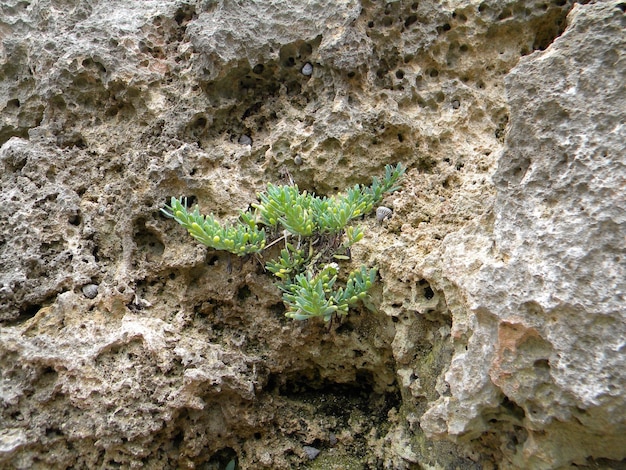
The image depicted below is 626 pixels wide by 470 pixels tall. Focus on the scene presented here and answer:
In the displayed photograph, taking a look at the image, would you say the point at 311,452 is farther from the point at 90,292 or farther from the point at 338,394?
the point at 90,292

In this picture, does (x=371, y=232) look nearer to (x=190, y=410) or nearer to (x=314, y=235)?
(x=314, y=235)

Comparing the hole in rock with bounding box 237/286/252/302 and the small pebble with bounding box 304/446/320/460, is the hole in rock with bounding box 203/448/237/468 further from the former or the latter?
the hole in rock with bounding box 237/286/252/302

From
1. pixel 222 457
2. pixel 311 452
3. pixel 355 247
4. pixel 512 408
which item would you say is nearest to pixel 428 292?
pixel 355 247

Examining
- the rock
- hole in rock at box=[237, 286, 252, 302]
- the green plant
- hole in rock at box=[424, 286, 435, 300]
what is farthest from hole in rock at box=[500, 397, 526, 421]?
hole in rock at box=[237, 286, 252, 302]

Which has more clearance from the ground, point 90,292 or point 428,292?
point 428,292

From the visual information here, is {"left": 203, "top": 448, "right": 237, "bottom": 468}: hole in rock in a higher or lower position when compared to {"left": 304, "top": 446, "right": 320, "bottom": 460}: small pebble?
lower
